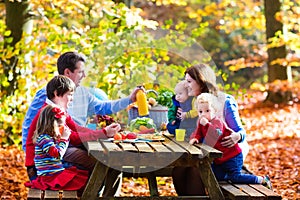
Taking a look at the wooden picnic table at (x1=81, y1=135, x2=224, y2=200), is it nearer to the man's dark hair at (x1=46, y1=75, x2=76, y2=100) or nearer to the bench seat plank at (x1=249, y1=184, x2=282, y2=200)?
the bench seat plank at (x1=249, y1=184, x2=282, y2=200)

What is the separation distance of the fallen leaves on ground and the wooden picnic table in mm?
1708

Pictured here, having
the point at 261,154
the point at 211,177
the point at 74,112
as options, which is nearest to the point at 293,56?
the point at 261,154

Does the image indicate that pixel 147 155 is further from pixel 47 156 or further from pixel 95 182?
pixel 47 156

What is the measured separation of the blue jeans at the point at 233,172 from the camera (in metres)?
3.69

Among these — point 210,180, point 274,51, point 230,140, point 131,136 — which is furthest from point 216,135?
point 274,51

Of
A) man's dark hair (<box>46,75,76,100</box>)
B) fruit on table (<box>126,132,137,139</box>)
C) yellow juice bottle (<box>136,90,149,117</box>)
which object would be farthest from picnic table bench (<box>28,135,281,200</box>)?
yellow juice bottle (<box>136,90,149,117</box>)

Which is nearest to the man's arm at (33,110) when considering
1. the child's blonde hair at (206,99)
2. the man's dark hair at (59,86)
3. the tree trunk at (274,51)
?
the man's dark hair at (59,86)

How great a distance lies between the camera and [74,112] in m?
4.54

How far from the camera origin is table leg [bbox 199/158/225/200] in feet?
11.0

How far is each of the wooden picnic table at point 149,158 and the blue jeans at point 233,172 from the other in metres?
0.27

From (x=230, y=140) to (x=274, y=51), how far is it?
26.0ft

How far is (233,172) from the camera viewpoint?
372 centimetres

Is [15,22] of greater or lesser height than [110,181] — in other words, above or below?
above

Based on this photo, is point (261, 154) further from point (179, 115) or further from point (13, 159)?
point (179, 115)
